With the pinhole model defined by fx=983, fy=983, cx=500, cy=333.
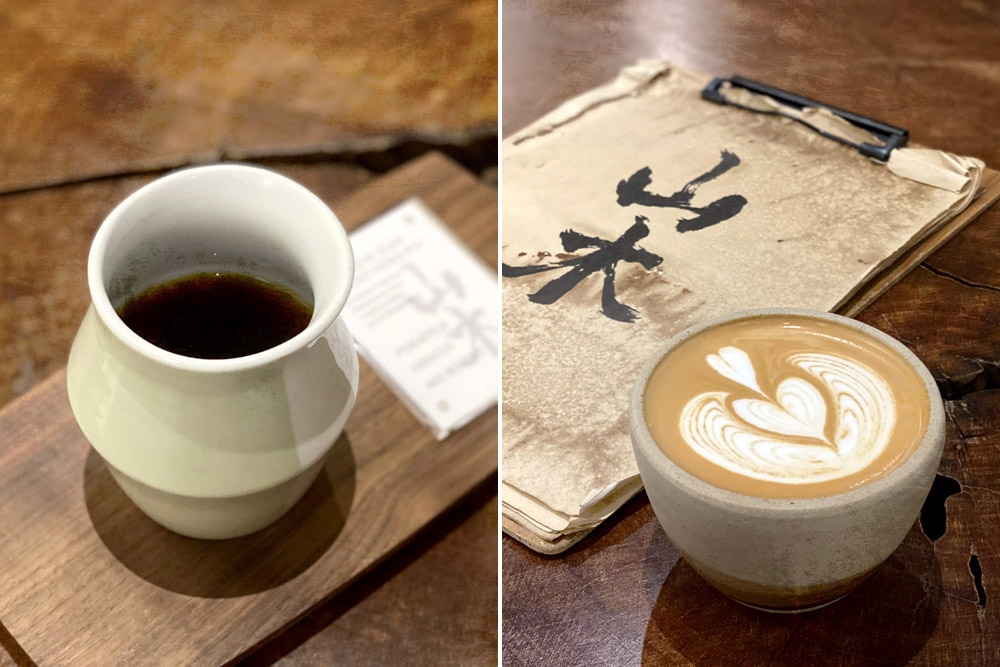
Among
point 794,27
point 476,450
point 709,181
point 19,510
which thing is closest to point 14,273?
point 19,510

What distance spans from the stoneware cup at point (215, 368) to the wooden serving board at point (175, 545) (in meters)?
0.03

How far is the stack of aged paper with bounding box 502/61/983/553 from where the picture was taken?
45cm

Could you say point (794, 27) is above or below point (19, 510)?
above

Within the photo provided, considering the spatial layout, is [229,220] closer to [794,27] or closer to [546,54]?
[546,54]

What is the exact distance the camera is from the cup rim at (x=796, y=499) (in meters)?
0.32

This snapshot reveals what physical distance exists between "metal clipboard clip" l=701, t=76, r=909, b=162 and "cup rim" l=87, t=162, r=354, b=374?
0.35m

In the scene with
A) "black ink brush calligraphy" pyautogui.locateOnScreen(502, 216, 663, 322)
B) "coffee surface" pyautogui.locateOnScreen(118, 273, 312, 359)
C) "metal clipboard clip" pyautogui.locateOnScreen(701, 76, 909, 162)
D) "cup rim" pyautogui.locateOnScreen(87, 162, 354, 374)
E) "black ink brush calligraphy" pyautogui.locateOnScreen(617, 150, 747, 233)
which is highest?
"cup rim" pyautogui.locateOnScreen(87, 162, 354, 374)

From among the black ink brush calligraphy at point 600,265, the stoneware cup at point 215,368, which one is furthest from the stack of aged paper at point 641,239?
the stoneware cup at point 215,368

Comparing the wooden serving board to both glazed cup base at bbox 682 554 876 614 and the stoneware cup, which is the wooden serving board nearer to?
the stoneware cup

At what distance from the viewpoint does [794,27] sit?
70cm

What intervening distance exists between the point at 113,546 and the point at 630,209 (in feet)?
1.09

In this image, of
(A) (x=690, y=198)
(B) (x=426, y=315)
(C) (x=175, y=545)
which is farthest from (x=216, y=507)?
(A) (x=690, y=198)

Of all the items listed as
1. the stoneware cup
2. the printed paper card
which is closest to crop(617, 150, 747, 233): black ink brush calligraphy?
the printed paper card

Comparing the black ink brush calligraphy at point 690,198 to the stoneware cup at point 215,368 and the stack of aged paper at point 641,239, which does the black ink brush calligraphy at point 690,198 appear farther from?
the stoneware cup at point 215,368
